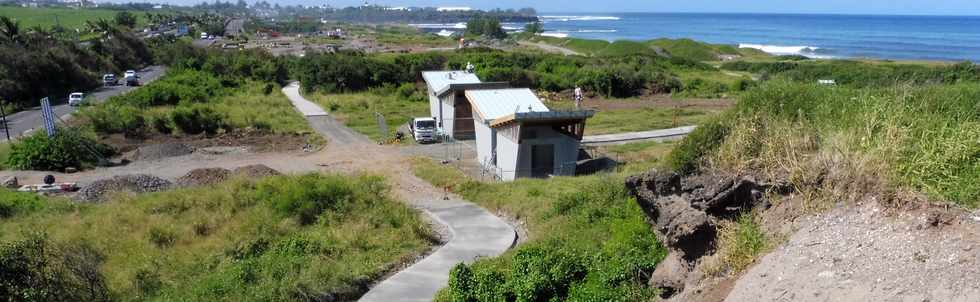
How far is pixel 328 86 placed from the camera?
186 ft

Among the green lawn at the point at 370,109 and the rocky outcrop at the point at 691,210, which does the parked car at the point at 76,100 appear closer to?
the green lawn at the point at 370,109

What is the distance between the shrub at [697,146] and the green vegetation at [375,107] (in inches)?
1051

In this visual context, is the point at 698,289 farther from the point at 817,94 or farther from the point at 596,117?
the point at 596,117

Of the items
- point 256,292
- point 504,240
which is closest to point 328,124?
point 504,240

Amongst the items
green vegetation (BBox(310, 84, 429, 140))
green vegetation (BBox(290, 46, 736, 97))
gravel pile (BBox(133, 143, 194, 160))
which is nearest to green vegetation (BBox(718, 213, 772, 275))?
green vegetation (BBox(310, 84, 429, 140))

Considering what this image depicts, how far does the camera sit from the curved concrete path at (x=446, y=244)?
12.9 metres

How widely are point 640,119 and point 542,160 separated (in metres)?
19.1

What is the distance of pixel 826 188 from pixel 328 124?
3529 centimetres

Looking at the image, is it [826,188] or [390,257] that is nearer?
[826,188]

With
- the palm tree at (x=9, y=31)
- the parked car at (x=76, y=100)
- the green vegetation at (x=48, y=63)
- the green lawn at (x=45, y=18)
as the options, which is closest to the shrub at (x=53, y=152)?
the parked car at (x=76, y=100)

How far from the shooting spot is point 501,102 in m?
27.3

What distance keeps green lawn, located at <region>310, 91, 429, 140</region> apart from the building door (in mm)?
13377

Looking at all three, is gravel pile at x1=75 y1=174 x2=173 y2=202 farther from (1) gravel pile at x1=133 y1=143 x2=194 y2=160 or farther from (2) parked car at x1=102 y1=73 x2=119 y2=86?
(2) parked car at x1=102 y1=73 x2=119 y2=86

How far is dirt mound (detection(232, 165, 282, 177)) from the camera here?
25.2 m
